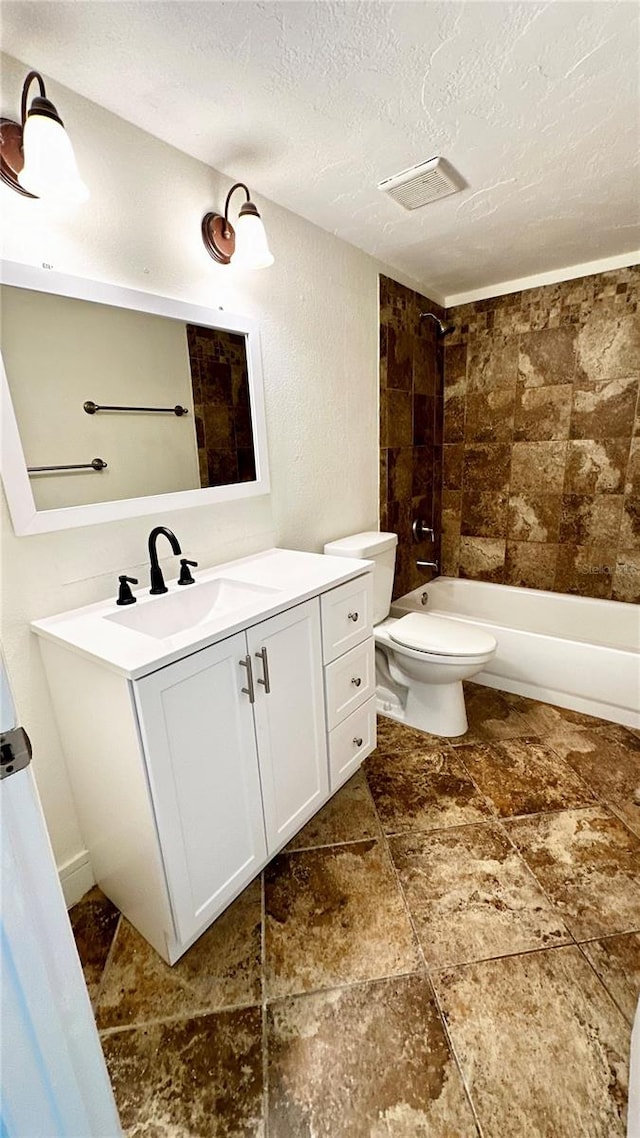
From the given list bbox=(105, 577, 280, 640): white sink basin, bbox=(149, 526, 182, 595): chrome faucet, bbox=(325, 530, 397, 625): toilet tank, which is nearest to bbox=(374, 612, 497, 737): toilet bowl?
bbox=(325, 530, 397, 625): toilet tank

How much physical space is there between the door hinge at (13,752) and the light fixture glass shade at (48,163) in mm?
1156

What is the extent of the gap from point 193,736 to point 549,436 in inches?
99.9

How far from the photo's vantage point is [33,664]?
121 centimetres

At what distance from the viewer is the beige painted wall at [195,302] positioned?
1.16 meters

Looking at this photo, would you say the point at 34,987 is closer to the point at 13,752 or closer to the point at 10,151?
the point at 13,752

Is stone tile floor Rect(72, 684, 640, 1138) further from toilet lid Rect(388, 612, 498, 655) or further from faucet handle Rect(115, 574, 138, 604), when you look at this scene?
faucet handle Rect(115, 574, 138, 604)

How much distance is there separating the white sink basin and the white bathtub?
4.35ft

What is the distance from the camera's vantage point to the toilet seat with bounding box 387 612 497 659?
1936 millimetres

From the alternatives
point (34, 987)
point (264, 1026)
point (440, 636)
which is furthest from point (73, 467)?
point (440, 636)

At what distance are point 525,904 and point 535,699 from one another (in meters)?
1.20

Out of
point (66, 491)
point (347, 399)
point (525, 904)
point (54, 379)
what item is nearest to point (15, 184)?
point (54, 379)

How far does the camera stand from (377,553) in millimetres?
2107

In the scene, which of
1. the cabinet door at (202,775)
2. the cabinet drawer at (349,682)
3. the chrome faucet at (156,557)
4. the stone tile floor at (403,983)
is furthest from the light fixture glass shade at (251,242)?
the stone tile floor at (403,983)

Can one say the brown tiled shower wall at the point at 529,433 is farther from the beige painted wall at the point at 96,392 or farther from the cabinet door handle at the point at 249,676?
the cabinet door handle at the point at 249,676
